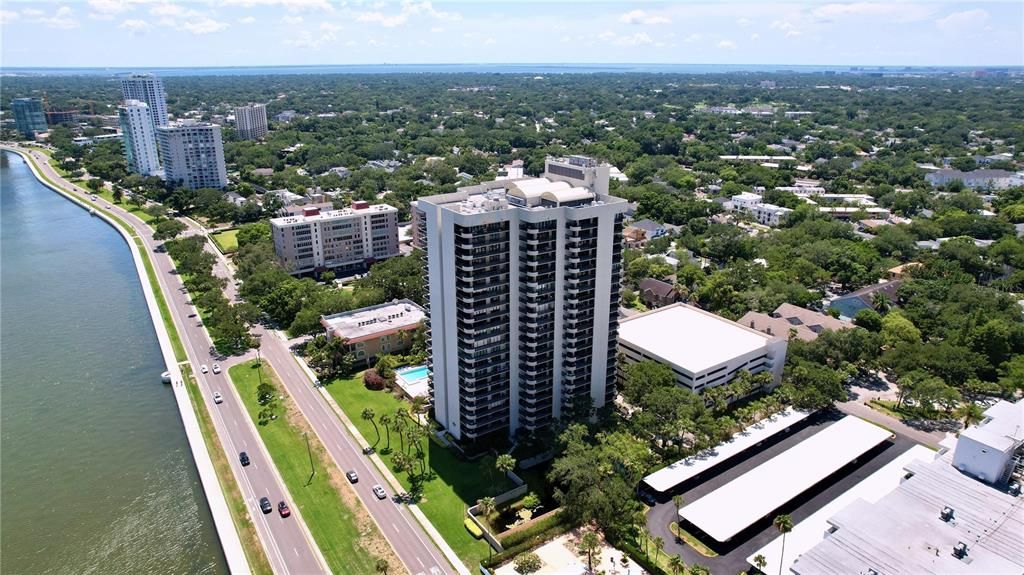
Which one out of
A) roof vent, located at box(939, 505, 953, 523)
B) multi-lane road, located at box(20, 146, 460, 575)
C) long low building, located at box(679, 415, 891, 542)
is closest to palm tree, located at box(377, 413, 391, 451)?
multi-lane road, located at box(20, 146, 460, 575)

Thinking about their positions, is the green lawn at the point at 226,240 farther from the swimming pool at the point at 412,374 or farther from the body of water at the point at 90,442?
the swimming pool at the point at 412,374

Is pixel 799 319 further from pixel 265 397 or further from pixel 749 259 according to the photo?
pixel 265 397

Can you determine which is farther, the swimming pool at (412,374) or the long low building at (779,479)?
A: the swimming pool at (412,374)

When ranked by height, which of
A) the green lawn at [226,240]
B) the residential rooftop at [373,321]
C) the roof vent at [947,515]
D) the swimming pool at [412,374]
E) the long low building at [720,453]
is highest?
the roof vent at [947,515]

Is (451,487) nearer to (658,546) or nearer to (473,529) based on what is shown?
(473,529)

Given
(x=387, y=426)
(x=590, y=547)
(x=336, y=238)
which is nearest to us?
(x=590, y=547)

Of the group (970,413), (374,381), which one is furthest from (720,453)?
(374,381)

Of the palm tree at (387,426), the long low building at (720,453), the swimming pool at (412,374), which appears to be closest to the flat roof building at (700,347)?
the long low building at (720,453)
